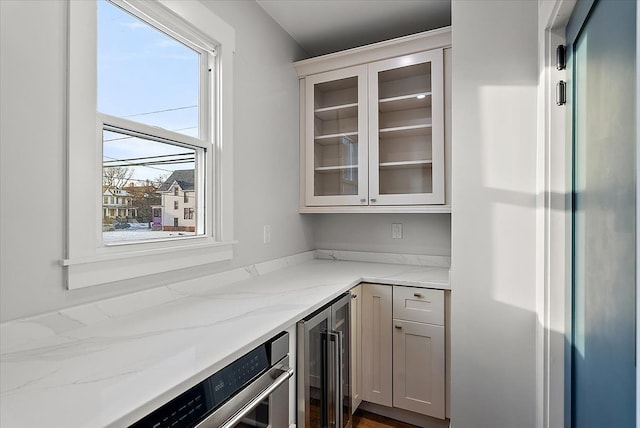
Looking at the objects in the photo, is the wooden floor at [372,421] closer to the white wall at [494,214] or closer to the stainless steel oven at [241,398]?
the white wall at [494,214]

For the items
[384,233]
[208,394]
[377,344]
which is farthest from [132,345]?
[384,233]

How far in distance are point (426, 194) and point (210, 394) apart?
1721mm

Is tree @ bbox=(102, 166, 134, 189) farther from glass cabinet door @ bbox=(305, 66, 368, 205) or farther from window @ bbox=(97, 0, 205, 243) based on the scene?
glass cabinet door @ bbox=(305, 66, 368, 205)

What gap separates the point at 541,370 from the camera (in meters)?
1.39

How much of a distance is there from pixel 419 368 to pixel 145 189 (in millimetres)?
1688

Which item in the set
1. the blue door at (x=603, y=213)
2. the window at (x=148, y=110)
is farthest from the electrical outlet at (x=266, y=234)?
the blue door at (x=603, y=213)

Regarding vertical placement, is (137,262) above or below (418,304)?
above

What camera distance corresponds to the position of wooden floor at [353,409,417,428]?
2.07 m

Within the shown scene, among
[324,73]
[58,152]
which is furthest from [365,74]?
[58,152]

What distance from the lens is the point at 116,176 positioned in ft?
A: 4.53

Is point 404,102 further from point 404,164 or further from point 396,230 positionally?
point 396,230

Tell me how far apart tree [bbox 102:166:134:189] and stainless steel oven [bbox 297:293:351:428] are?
908mm

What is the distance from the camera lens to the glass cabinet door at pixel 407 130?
86.2 inches

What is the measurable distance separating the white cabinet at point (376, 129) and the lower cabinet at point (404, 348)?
59 cm
